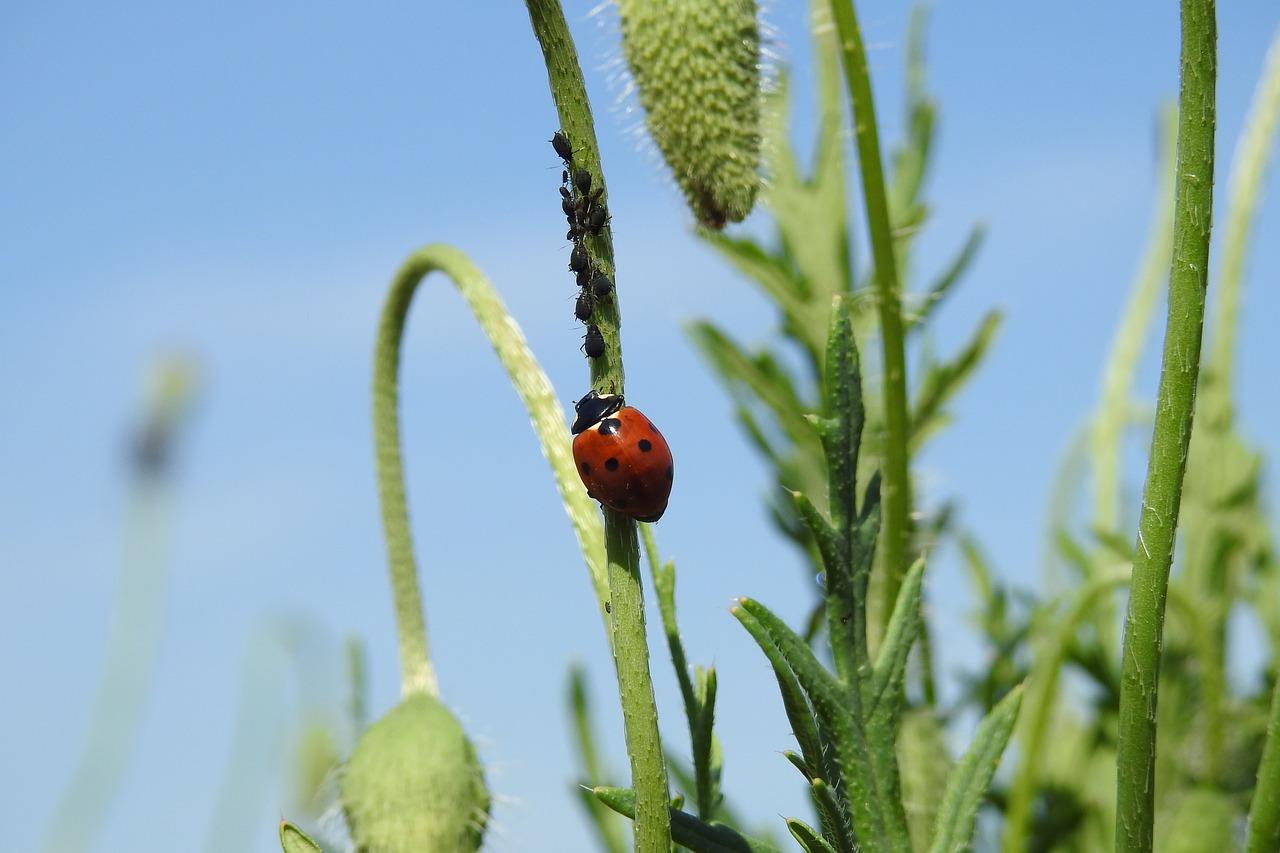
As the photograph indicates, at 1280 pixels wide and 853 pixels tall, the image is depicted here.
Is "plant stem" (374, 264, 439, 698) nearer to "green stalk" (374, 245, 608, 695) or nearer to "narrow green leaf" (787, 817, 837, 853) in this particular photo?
"green stalk" (374, 245, 608, 695)

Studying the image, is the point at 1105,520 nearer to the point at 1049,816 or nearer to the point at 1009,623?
the point at 1009,623

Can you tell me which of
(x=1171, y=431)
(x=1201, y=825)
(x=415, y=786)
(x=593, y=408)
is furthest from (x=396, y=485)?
(x=1201, y=825)

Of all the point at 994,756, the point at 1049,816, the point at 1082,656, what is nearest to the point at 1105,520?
the point at 1082,656

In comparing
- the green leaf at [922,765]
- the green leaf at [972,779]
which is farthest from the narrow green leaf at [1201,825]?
the green leaf at [972,779]

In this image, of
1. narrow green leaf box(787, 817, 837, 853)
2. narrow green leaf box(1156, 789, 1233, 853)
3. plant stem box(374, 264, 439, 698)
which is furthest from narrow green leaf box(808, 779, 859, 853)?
narrow green leaf box(1156, 789, 1233, 853)

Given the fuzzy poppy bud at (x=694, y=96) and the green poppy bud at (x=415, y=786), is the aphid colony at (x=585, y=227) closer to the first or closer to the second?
the fuzzy poppy bud at (x=694, y=96)

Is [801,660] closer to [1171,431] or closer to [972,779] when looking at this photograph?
[972,779]
